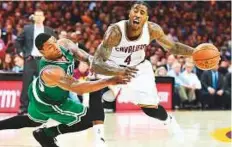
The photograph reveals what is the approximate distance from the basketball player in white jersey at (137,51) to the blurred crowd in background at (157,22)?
377 cm

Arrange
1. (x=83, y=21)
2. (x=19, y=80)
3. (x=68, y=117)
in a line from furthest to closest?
1. (x=83, y=21)
2. (x=19, y=80)
3. (x=68, y=117)

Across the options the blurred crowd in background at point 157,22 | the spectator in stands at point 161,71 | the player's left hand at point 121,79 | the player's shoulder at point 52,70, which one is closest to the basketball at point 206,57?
the player's shoulder at point 52,70

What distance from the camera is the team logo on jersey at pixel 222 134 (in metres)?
6.62

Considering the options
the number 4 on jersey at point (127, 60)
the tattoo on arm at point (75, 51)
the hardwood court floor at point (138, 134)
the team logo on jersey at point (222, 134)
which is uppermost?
the tattoo on arm at point (75, 51)

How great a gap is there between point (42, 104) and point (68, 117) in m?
0.26

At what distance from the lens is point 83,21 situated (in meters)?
14.3

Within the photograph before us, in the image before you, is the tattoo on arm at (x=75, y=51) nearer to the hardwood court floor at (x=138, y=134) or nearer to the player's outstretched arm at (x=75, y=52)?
the player's outstretched arm at (x=75, y=52)

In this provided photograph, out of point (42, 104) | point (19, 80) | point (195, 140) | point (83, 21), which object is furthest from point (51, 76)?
point (83, 21)

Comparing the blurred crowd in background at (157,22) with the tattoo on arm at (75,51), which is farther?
the blurred crowd in background at (157,22)

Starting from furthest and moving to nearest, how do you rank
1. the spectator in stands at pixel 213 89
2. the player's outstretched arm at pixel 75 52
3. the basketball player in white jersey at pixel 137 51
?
the spectator in stands at pixel 213 89
the basketball player in white jersey at pixel 137 51
the player's outstretched arm at pixel 75 52

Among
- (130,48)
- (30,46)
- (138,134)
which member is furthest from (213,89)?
(130,48)

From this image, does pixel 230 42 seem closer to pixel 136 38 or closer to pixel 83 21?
pixel 83 21

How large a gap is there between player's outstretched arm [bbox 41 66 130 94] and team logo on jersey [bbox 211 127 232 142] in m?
2.68

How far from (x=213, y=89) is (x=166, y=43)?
5398 millimetres
